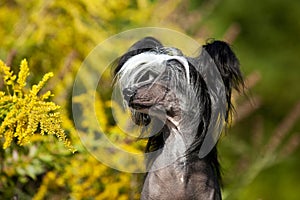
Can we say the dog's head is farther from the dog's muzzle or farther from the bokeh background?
the bokeh background

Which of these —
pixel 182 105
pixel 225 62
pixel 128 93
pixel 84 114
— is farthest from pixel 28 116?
pixel 84 114

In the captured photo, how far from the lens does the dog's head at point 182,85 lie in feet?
9.53

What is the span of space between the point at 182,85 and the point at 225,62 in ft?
0.51

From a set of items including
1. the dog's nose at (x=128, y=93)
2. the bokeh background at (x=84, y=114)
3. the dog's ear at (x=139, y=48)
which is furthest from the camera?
the bokeh background at (x=84, y=114)

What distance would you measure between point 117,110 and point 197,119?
0.91 metres

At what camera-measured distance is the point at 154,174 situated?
9.71ft

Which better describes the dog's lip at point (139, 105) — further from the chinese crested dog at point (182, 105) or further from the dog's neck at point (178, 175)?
the dog's neck at point (178, 175)

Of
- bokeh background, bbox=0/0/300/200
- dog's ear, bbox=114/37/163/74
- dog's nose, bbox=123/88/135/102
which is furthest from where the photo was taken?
bokeh background, bbox=0/0/300/200

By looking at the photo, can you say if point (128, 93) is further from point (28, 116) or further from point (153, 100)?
point (28, 116)

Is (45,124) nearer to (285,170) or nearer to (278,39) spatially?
(285,170)

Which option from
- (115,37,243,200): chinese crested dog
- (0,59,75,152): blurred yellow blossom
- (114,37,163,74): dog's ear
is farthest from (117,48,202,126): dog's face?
(0,59,75,152): blurred yellow blossom

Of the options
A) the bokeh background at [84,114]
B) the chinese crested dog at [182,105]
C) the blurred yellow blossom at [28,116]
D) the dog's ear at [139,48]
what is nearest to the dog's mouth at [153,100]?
the chinese crested dog at [182,105]

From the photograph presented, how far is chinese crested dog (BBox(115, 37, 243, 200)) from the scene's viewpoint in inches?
115

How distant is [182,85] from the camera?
291 cm
